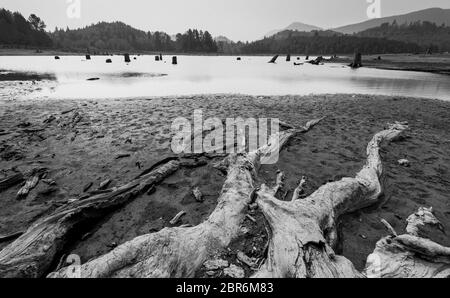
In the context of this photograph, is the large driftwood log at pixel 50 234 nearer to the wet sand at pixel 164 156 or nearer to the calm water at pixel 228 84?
the wet sand at pixel 164 156

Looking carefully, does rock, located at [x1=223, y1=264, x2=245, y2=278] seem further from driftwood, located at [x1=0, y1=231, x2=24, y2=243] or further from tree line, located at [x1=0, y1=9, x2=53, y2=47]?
tree line, located at [x1=0, y1=9, x2=53, y2=47]

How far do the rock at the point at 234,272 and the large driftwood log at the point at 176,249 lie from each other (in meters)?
0.28

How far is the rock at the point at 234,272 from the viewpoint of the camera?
286 centimetres

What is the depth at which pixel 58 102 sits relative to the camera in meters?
12.0

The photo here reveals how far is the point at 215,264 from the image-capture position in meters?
2.98

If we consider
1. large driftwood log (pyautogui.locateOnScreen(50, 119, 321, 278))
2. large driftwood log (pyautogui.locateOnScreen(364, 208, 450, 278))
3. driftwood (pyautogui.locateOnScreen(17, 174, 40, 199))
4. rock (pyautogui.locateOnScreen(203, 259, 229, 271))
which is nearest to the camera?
large driftwood log (pyautogui.locateOnScreen(50, 119, 321, 278))

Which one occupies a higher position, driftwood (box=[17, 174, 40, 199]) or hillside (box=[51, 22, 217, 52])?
hillside (box=[51, 22, 217, 52])

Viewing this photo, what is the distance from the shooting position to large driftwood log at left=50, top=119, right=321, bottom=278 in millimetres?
2611

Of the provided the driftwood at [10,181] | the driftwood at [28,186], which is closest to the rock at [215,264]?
the driftwood at [28,186]

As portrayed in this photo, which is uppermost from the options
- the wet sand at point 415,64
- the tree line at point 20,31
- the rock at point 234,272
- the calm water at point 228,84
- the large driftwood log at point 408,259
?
the tree line at point 20,31

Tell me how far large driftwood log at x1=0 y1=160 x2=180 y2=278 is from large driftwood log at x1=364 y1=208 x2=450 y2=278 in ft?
11.9

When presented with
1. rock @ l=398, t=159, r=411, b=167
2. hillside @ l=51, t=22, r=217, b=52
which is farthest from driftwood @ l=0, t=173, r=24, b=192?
hillside @ l=51, t=22, r=217, b=52

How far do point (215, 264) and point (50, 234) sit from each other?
207 cm

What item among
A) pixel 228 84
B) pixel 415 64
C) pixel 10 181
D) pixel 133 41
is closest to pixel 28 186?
pixel 10 181
